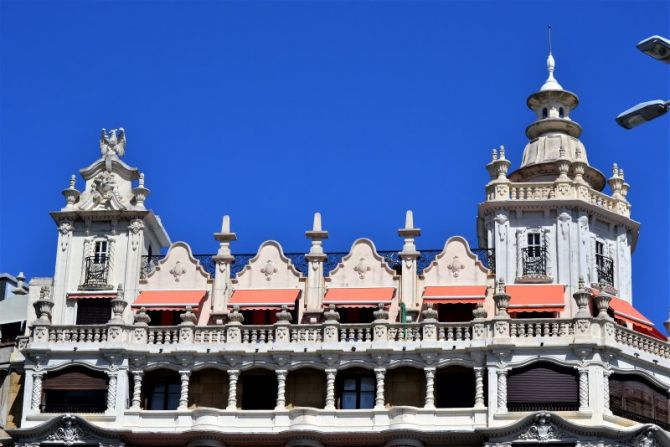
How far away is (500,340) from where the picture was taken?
6100cm

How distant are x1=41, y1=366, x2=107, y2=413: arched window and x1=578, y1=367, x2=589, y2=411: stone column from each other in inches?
775

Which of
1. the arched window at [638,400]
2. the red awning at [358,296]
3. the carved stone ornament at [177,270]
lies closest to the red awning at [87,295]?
the carved stone ornament at [177,270]

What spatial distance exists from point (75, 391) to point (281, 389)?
29.0 feet

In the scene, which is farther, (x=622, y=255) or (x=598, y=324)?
(x=622, y=255)

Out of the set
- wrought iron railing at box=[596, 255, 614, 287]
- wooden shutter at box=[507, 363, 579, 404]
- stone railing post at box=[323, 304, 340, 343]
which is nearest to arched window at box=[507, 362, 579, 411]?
wooden shutter at box=[507, 363, 579, 404]

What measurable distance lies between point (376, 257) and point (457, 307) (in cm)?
420

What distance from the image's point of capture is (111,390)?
62750 millimetres

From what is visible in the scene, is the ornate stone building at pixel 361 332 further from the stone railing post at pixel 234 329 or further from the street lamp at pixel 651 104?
the street lamp at pixel 651 104

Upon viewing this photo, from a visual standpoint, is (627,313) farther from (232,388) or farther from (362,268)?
(232,388)

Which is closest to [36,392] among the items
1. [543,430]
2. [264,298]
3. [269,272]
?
[264,298]

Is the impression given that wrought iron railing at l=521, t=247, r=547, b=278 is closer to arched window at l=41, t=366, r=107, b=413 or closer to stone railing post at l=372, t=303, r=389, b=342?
stone railing post at l=372, t=303, r=389, b=342

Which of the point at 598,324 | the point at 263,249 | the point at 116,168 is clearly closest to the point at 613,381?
the point at 598,324

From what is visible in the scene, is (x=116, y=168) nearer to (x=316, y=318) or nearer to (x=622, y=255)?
(x=316, y=318)

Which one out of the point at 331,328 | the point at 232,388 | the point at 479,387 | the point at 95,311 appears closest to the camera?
the point at 479,387
